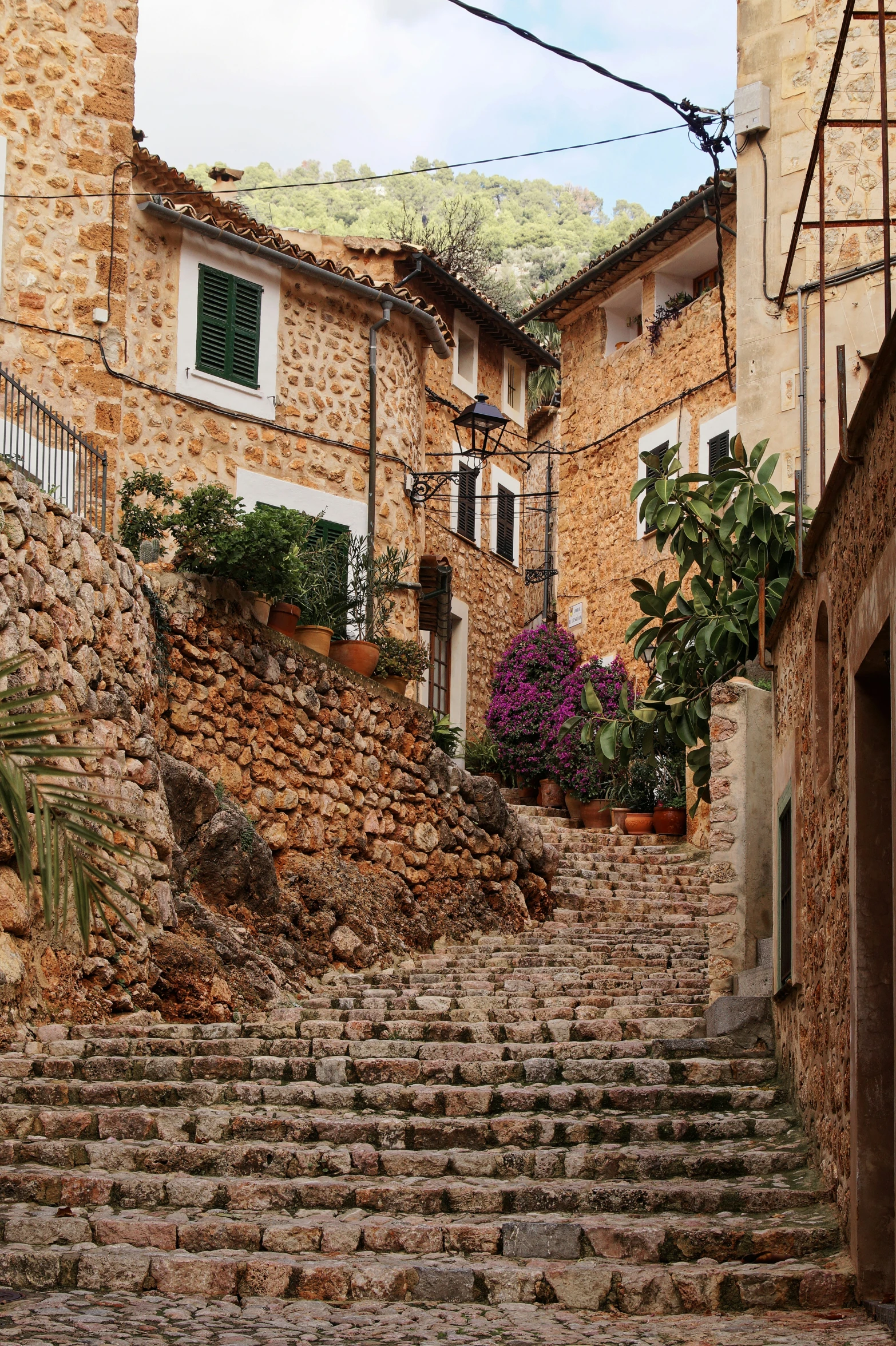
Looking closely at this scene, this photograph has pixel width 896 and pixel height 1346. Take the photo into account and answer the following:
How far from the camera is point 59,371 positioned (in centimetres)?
1431

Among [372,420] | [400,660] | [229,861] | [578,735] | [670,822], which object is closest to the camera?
[229,861]

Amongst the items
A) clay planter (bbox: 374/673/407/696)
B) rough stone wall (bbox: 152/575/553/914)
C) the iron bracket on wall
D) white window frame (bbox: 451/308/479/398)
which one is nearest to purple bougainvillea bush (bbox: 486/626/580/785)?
the iron bracket on wall

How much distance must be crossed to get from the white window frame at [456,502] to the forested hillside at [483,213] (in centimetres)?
1136

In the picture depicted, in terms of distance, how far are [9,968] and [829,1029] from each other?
14.6ft

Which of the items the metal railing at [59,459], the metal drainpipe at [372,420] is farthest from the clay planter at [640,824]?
the metal railing at [59,459]

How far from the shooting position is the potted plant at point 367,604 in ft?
46.0

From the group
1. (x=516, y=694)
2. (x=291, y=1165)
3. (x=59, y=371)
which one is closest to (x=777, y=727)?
(x=291, y=1165)

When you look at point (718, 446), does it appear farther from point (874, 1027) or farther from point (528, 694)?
point (874, 1027)

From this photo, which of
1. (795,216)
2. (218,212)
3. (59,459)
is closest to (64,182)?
(218,212)

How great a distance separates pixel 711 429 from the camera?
778 inches

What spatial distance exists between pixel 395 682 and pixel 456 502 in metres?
8.09

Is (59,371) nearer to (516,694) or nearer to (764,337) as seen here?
(764,337)

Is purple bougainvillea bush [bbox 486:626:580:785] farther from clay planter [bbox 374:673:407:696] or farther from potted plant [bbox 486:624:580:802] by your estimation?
clay planter [bbox 374:673:407:696]

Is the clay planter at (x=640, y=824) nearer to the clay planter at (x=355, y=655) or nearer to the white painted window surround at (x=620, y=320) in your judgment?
the clay planter at (x=355, y=655)
